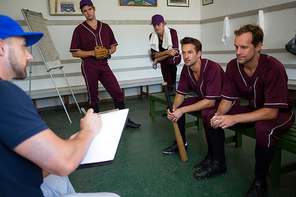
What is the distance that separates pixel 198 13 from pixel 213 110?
15.1 feet

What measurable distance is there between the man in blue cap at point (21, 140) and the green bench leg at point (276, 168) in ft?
4.91

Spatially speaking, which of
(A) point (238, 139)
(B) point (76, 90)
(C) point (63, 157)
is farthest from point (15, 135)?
(B) point (76, 90)

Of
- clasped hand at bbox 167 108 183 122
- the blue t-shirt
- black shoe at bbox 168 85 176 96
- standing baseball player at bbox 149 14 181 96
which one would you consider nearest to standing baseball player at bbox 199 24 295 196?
clasped hand at bbox 167 108 183 122

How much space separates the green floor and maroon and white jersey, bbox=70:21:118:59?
134cm

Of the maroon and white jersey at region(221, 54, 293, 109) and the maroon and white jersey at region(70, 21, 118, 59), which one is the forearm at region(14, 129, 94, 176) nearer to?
the maroon and white jersey at region(221, 54, 293, 109)

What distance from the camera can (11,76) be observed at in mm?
777

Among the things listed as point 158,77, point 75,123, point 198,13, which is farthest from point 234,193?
point 198,13

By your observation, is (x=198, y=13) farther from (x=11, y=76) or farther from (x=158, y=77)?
(x=11, y=76)

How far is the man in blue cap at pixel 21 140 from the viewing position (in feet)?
2.09

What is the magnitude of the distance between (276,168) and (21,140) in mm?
1763

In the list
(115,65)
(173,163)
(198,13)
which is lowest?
(173,163)

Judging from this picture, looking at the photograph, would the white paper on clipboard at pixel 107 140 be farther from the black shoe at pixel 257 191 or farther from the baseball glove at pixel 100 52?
the baseball glove at pixel 100 52

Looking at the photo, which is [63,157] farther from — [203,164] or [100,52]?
[100,52]

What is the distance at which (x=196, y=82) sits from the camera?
7.82 feet
